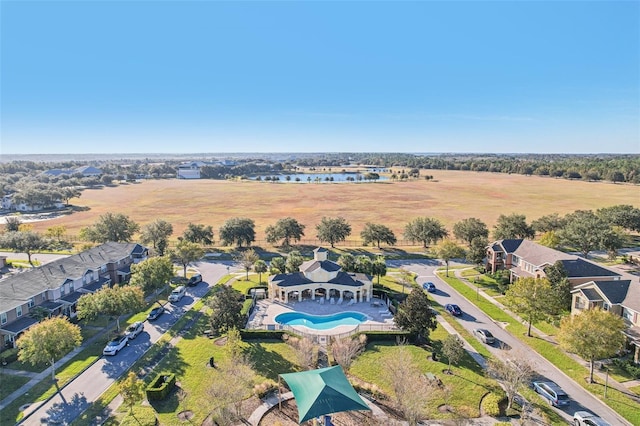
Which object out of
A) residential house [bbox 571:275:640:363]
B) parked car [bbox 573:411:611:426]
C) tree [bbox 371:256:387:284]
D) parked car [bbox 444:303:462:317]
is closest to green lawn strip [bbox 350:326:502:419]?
parked car [bbox 573:411:611:426]

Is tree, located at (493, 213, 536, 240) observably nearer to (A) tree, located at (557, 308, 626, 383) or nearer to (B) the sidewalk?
(B) the sidewalk

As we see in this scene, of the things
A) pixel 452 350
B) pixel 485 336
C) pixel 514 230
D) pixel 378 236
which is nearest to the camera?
pixel 452 350

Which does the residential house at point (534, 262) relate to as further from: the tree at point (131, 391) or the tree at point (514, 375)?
the tree at point (131, 391)

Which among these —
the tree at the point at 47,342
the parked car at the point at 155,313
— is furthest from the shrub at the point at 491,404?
the parked car at the point at 155,313

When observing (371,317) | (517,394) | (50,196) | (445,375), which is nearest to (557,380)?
(517,394)

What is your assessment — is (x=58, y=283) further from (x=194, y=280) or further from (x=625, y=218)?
(x=625, y=218)

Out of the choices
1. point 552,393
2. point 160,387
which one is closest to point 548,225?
point 552,393

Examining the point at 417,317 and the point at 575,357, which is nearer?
the point at 575,357
